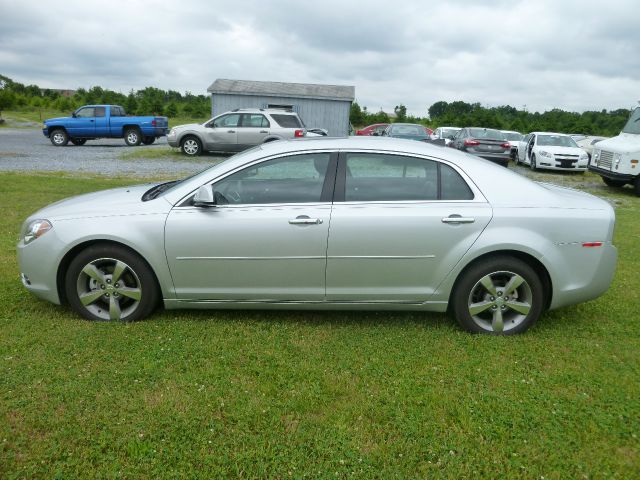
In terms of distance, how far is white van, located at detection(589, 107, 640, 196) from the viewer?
1316cm

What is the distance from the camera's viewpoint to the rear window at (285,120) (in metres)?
18.2

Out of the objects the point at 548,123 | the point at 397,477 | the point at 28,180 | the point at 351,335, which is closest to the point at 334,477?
the point at 397,477

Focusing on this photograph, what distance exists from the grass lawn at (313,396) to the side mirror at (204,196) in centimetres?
99

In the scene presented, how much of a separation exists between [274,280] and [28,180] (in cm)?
931

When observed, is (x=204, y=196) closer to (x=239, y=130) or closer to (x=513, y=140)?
(x=239, y=130)

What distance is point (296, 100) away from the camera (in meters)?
27.9

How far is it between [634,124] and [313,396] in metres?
14.3

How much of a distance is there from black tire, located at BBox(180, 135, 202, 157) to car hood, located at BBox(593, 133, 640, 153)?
12826 millimetres

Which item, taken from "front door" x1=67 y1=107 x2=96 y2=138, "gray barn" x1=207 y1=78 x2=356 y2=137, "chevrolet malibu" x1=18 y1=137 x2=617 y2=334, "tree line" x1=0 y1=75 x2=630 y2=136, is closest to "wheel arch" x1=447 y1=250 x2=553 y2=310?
"chevrolet malibu" x1=18 y1=137 x2=617 y2=334

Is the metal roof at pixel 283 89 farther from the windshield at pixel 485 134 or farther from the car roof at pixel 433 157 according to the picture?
the car roof at pixel 433 157

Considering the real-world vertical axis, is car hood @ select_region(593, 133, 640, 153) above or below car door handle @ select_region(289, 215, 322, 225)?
above

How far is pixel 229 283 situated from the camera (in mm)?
4035

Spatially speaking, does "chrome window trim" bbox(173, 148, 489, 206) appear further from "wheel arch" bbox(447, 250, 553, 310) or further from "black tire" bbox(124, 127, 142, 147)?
"black tire" bbox(124, 127, 142, 147)

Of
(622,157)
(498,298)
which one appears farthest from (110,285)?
(622,157)
